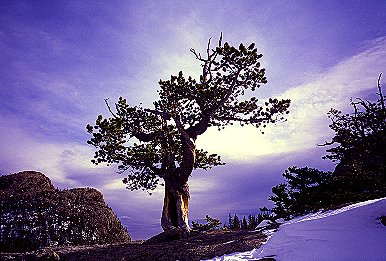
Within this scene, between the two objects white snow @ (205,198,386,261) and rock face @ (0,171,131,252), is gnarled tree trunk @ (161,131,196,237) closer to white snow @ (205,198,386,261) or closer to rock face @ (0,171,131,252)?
rock face @ (0,171,131,252)

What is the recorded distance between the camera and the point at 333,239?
754 centimetres

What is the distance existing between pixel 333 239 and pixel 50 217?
387 inches

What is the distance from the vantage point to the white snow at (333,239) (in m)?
6.66

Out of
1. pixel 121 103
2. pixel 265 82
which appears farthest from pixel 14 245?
pixel 265 82

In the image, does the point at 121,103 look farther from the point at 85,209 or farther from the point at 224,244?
the point at 224,244

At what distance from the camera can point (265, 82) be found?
1335cm

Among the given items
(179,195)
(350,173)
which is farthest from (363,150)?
(179,195)

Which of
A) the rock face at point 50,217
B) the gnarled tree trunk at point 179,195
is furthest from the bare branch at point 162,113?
the rock face at point 50,217

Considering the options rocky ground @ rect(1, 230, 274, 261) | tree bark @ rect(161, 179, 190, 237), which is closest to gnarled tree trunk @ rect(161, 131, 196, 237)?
tree bark @ rect(161, 179, 190, 237)

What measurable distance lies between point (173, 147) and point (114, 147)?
3.14 metres

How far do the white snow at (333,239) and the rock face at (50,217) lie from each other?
696cm

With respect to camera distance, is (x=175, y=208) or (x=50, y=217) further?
(x=175, y=208)

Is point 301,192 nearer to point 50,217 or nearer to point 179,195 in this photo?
point 179,195

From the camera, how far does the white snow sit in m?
6.66
